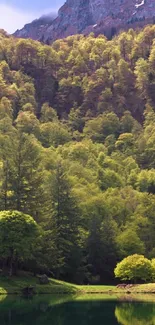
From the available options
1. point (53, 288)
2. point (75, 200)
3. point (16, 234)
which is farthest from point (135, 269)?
point (16, 234)

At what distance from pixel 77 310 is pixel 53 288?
61.8 feet

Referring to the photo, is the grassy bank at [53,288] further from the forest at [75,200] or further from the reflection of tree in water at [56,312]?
the reflection of tree in water at [56,312]

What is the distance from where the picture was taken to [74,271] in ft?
259

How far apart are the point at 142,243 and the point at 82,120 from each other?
103m

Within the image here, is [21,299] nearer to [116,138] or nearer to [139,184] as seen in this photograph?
[139,184]

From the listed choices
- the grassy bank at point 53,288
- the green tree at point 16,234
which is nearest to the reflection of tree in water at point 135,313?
the grassy bank at point 53,288

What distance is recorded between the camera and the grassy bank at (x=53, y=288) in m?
65.9

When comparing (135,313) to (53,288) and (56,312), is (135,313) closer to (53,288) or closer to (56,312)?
(56,312)

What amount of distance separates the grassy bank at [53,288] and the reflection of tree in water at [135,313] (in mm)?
14269

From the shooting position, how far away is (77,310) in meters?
49.9

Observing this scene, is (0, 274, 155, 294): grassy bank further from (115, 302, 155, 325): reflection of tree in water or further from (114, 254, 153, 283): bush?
(115, 302, 155, 325): reflection of tree in water

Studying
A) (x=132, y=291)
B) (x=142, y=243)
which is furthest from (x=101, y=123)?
(x=132, y=291)

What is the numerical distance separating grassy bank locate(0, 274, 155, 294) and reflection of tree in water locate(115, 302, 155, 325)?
46.8 ft

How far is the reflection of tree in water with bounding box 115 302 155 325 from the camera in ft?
144
